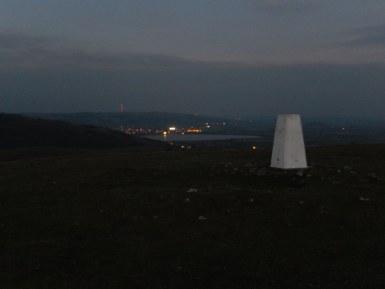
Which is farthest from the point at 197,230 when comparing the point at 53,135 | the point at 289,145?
the point at 53,135

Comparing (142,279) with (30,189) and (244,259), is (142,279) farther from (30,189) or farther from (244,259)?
(30,189)

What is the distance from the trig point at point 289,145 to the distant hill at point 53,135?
119969mm

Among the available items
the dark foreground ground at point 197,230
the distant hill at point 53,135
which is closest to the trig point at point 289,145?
the dark foreground ground at point 197,230

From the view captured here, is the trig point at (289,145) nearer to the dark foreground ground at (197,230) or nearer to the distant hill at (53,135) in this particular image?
the dark foreground ground at (197,230)

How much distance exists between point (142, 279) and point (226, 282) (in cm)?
142

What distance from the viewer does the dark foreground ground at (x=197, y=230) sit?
30.2ft

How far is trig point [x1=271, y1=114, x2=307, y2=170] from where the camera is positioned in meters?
19.4

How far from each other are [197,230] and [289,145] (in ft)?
27.8

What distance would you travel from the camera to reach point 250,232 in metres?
11.7

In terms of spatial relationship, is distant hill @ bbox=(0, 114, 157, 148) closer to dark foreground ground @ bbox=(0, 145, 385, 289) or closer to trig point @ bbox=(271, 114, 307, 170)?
trig point @ bbox=(271, 114, 307, 170)

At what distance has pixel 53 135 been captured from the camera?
149 meters

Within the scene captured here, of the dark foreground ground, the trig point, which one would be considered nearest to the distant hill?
the trig point

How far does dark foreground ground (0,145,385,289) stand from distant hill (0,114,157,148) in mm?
120722

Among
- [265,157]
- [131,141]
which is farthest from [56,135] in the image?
[265,157]
